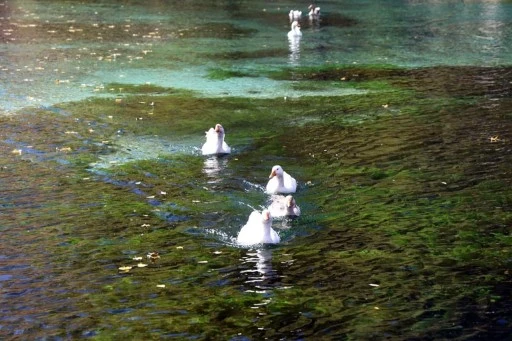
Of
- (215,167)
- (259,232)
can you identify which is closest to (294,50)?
(215,167)

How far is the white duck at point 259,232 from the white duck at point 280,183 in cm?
229

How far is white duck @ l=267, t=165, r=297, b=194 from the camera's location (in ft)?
50.7

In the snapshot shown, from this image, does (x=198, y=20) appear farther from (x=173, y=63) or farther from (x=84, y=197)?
(x=84, y=197)

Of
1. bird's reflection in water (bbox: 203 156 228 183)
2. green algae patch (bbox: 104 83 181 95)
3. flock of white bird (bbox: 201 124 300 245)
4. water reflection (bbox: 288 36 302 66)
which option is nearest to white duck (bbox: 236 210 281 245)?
flock of white bird (bbox: 201 124 300 245)

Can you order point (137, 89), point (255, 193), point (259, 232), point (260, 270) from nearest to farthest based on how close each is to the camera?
1. point (260, 270)
2. point (259, 232)
3. point (255, 193)
4. point (137, 89)

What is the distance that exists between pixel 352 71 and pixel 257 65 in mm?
3232

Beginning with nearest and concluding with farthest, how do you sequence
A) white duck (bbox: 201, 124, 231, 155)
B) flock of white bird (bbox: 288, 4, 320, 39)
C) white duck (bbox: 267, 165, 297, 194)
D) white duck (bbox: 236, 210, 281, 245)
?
white duck (bbox: 236, 210, 281, 245), white duck (bbox: 267, 165, 297, 194), white duck (bbox: 201, 124, 231, 155), flock of white bird (bbox: 288, 4, 320, 39)

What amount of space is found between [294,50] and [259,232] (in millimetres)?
21723

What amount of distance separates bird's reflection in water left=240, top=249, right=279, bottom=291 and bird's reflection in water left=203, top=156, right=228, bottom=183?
401 cm

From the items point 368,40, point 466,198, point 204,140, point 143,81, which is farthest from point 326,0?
point 466,198

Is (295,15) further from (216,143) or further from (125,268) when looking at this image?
(125,268)

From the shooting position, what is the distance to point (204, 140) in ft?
64.8

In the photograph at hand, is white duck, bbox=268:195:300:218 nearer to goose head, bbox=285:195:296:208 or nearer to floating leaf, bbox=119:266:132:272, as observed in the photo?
goose head, bbox=285:195:296:208

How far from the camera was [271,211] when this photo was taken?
14.4 meters
